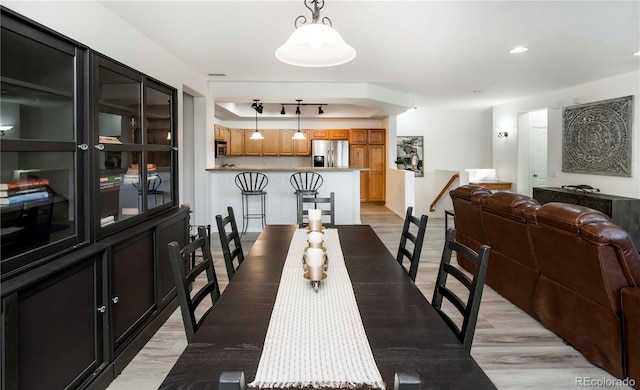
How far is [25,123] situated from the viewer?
1.69m

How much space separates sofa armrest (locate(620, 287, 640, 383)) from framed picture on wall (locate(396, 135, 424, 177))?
757cm

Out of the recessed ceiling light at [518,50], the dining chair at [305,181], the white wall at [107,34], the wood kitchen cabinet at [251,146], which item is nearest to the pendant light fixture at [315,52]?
the white wall at [107,34]

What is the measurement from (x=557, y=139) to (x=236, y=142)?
6862 mm

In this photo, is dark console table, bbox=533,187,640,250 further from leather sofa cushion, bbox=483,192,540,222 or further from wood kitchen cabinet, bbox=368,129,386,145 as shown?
wood kitchen cabinet, bbox=368,129,386,145

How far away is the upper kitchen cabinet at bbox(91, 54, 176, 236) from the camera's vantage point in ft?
7.02

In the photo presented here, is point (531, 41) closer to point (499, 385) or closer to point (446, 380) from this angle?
point (499, 385)

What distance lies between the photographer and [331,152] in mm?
9180

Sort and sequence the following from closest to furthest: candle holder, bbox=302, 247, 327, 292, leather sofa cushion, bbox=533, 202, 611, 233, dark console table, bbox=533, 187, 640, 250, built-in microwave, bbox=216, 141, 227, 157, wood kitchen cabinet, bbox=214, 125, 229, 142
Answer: candle holder, bbox=302, 247, 327, 292
leather sofa cushion, bbox=533, 202, 611, 233
dark console table, bbox=533, 187, 640, 250
built-in microwave, bbox=216, 141, 227, 157
wood kitchen cabinet, bbox=214, 125, 229, 142

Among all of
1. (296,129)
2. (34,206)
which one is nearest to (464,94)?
(296,129)

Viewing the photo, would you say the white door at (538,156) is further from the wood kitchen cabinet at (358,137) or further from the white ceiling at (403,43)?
the wood kitchen cabinet at (358,137)

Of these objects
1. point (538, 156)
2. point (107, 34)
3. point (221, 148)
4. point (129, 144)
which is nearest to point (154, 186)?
point (129, 144)

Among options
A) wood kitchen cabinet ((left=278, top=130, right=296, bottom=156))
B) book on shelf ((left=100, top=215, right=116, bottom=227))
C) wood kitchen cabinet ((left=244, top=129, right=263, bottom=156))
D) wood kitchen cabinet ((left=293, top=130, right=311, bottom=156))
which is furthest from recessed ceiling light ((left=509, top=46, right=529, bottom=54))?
wood kitchen cabinet ((left=244, top=129, right=263, bottom=156))

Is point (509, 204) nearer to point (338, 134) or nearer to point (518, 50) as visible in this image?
point (518, 50)

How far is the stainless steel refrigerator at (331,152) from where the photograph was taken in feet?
30.0
